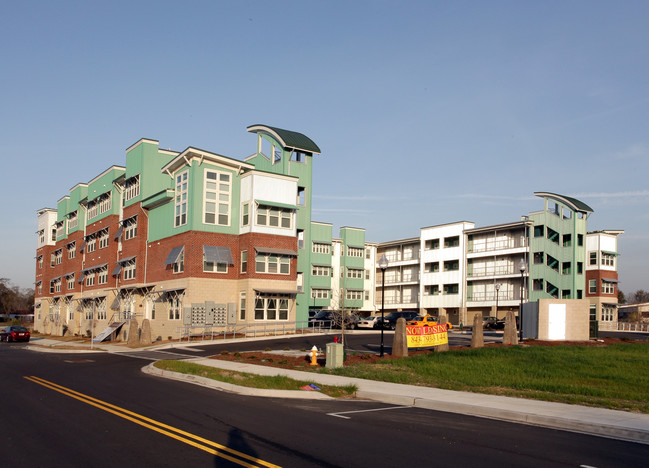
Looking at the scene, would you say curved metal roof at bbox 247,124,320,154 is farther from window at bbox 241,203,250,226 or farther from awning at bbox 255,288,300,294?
awning at bbox 255,288,300,294

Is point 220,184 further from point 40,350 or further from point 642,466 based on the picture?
point 642,466

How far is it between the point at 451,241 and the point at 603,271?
2002 cm

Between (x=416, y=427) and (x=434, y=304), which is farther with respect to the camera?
(x=434, y=304)

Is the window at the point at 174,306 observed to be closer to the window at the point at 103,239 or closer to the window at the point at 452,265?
the window at the point at 103,239

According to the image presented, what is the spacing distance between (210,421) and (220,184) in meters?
32.1

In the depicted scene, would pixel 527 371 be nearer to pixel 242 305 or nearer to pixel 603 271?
pixel 242 305

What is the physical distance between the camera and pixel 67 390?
16.3 metres

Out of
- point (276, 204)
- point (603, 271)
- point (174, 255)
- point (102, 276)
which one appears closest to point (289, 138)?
point (276, 204)

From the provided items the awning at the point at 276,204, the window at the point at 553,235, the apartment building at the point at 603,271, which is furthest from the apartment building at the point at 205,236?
the apartment building at the point at 603,271

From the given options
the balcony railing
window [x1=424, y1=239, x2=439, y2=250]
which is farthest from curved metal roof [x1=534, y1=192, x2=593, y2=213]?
window [x1=424, y1=239, x2=439, y2=250]

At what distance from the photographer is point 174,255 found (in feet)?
139

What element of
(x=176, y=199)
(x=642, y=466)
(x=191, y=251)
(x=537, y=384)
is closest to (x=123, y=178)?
(x=176, y=199)

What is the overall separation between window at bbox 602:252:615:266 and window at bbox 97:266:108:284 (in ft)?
199

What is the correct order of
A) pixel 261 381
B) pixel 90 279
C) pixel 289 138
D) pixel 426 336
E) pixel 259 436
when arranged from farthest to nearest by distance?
pixel 90 279 → pixel 289 138 → pixel 426 336 → pixel 261 381 → pixel 259 436
